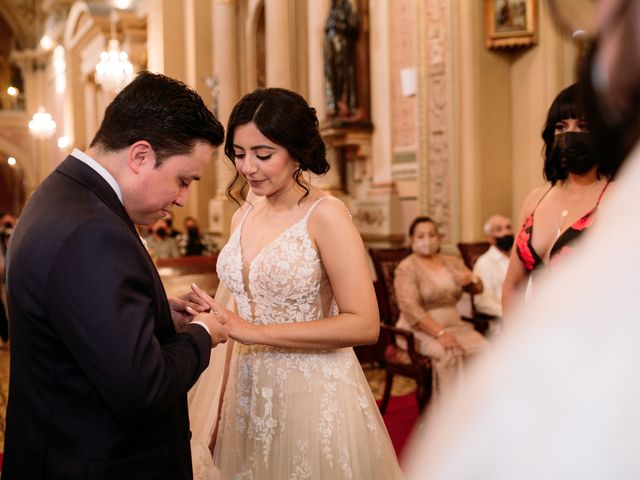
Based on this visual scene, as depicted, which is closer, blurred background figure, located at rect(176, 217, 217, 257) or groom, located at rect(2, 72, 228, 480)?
groom, located at rect(2, 72, 228, 480)

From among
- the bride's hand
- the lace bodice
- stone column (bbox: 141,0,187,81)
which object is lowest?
the bride's hand

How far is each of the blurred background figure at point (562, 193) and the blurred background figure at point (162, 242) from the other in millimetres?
8870

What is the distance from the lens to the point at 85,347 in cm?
145

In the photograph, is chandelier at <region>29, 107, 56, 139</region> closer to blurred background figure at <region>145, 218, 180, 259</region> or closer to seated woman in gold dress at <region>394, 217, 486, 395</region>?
blurred background figure at <region>145, 218, 180, 259</region>

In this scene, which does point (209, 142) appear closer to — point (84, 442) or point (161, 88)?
point (161, 88)

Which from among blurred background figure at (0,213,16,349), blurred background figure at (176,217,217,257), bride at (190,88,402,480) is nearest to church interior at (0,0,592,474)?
blurred background figure at (0,213,16,349)

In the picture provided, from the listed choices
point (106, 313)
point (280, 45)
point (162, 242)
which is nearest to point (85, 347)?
point (106, 313)

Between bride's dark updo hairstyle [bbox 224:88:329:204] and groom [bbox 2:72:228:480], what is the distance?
23.7 inches

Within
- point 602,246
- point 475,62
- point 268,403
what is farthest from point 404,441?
point 602,246

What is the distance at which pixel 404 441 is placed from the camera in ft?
16.5

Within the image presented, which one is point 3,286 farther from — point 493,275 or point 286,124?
point 286,124

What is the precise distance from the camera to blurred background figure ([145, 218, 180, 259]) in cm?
1097

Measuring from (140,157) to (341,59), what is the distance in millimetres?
7722

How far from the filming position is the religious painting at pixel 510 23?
707cm
